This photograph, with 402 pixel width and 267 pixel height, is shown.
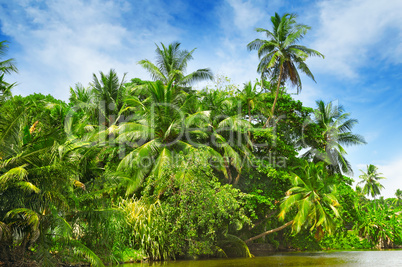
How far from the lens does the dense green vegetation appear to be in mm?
9914

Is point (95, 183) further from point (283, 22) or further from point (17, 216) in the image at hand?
point (283, 22)

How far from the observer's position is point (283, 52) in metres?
22.4

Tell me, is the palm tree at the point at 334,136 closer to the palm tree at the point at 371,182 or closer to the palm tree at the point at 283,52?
the palm tree at the point at 283,52

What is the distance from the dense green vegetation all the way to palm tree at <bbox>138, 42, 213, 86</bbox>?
86 mm

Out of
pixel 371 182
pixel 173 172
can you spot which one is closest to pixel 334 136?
pixel 173 172

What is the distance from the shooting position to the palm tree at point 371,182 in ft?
171

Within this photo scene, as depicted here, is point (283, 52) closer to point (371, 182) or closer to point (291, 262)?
point (291, 262)

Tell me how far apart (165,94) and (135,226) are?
21.8 feet

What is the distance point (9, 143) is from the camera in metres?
9.69

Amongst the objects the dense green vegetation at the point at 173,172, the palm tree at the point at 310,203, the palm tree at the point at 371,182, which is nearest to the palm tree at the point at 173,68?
the dense green vegetation at the point at 173,172

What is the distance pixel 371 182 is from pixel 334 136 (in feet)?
106

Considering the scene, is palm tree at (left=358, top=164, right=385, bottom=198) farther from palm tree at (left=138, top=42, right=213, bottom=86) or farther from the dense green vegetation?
palm tree at (left=138, top=42, right=213, bottom=86)

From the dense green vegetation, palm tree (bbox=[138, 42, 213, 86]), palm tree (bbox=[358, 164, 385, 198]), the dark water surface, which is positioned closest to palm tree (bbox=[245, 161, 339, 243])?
the dense green vegetation

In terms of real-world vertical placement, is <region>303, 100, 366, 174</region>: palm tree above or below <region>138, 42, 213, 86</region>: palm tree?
below
